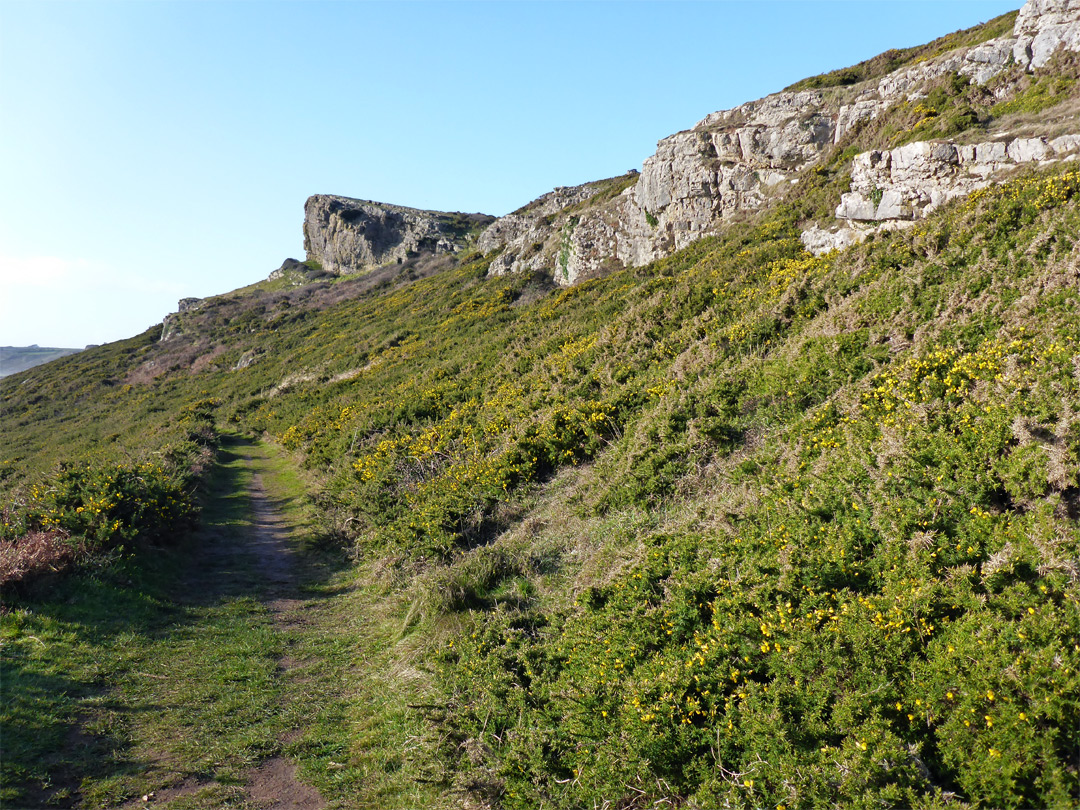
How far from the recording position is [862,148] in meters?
20.4

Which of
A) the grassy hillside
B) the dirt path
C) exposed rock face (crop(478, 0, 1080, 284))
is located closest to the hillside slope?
the grassy hillside

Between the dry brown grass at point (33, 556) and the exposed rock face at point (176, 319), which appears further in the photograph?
the exposed rock face at point (176, 319)

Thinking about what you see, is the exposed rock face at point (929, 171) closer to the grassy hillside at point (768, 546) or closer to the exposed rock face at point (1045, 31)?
the grassy hillside at point (768, 546)

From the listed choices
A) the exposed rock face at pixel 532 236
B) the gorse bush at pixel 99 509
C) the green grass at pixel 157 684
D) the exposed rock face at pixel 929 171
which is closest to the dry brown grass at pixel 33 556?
the gorse bush at pixel 99 509

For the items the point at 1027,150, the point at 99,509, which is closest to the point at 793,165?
the point at 1027,150

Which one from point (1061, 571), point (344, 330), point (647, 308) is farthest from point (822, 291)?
point (344, 330)

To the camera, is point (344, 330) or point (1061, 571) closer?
point (1061, 571)

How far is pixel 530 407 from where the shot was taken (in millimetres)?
14211

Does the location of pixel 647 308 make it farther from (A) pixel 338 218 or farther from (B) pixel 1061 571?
(A) pixel 338 218

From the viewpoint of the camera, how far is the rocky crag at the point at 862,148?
1406 cm

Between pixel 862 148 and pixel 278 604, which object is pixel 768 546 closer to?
pixel 278 604

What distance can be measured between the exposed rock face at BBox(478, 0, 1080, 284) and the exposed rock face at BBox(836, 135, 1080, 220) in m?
0.03

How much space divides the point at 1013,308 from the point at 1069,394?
2.54 m

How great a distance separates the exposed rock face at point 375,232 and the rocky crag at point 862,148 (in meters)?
38.2
